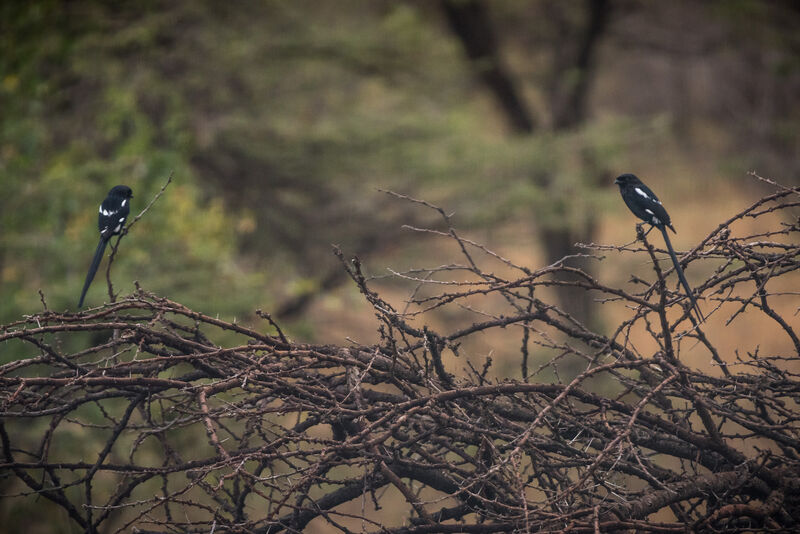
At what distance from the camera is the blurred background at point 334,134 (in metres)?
8.30

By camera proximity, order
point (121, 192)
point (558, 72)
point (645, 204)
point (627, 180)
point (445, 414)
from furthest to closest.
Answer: point (558, 72)
point (121, 192)
point (627, 180)
point (645, 204)
point (445, 414)

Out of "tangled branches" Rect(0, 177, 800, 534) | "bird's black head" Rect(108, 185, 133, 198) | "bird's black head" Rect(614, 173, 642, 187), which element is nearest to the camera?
"tangled branches" Rect(0, 177, 800, 534)

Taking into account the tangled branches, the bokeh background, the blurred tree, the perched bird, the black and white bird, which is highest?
the blurred tree

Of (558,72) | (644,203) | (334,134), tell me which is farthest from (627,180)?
(558,72)

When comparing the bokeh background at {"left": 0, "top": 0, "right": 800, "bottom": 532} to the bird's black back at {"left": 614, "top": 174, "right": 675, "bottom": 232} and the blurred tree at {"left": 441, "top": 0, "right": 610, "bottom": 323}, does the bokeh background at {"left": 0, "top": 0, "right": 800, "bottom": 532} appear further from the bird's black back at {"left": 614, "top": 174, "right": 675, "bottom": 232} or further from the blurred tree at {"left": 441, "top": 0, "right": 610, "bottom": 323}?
the bird's black back at {"left": 614, "top": 174, "right": 675, "bottom": 232}

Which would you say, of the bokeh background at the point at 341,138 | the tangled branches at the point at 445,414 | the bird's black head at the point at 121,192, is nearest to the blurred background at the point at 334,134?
the bokeh background at the point at 341,138

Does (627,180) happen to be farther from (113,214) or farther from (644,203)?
(113,214)

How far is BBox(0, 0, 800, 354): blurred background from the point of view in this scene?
8305 mm

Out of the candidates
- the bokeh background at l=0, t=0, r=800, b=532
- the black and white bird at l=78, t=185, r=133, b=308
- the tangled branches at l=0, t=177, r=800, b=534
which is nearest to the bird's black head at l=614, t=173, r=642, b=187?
the tangled branches at l=0, t=177, r=800, b=534

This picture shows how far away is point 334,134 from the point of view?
11.3 m

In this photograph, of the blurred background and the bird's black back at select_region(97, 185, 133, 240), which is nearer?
the bird's black back at select_region(97, 185, 133, 240)

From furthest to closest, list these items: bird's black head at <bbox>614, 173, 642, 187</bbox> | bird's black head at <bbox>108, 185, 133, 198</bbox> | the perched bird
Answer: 1. bird's black head at <bbox>108, 185, 133, 198</bbox>
2. bird's black head at <bbox>614, 173, 642, 187</bbox>
3. the perched bird

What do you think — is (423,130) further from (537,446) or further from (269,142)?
(537,446)

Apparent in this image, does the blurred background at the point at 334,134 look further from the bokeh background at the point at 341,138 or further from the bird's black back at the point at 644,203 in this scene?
the bird's black back at the point at 644,203
